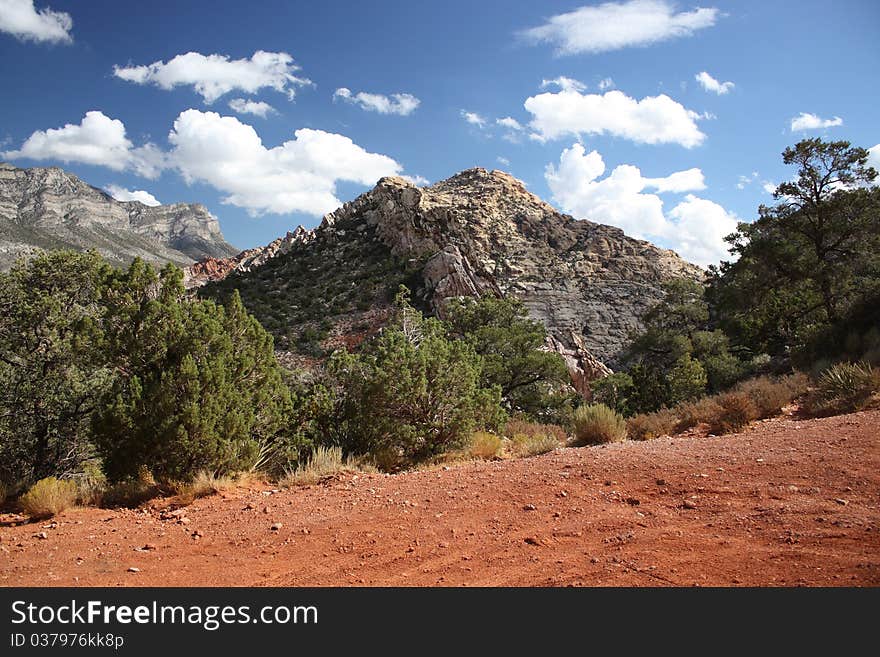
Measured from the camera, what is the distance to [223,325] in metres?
8.16

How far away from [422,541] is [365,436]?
4.76 meters

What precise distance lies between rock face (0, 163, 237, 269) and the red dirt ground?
63.2m

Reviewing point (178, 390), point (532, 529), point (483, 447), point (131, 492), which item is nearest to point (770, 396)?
point (483, 447)

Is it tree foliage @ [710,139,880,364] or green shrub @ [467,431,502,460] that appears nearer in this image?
green shrub @ [467,431,502,460]

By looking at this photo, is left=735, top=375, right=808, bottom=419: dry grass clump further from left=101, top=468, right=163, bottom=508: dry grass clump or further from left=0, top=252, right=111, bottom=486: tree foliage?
left=0, top=252, right=111, bottom=486: tree foliage

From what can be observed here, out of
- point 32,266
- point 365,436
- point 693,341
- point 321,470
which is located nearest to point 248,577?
point 321,470

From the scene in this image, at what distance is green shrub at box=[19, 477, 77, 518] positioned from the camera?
18.8 ft

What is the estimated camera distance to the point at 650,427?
9.59m

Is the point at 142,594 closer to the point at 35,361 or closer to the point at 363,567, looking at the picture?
the point at 363,567

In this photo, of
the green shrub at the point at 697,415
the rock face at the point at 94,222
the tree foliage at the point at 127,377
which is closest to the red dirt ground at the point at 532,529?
the tree foliage at the point at 127,377

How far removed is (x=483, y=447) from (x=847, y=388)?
643 centimetres


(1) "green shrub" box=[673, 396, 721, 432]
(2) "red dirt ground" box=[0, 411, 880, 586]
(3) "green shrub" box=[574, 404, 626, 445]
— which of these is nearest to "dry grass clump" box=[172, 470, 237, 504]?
(2) "red dirt ground" box=[0, 411, 880, 586]

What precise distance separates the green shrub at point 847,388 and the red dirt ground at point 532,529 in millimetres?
2249

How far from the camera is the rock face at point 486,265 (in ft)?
125
